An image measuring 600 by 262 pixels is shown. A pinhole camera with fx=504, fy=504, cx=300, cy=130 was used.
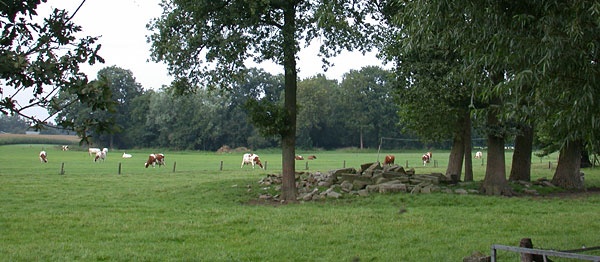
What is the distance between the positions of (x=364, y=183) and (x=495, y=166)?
531 cm

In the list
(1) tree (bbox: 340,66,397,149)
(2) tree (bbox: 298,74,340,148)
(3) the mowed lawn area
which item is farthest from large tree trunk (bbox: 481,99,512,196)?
(1) tree (bbox: 340,66,397,149)

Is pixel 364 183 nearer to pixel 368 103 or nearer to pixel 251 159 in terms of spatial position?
pixel 251 159

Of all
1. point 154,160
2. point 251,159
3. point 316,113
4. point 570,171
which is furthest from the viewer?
point 316,113

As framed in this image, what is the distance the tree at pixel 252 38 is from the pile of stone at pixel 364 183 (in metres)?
1.94

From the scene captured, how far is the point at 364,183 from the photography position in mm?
20859

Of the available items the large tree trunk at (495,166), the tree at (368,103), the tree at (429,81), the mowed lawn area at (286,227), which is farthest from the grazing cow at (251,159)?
the tree at (368,103)

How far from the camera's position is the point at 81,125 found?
3973 millimetres

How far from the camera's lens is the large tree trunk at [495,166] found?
20031mm

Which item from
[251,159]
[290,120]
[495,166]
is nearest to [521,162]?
[495,166]

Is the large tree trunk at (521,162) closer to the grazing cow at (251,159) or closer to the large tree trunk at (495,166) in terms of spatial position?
the large tree trunk at (495,166)

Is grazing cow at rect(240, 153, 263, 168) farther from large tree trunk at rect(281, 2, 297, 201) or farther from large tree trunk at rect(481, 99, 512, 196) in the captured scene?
large tree trunk at rect(481, 99, 512, 196)

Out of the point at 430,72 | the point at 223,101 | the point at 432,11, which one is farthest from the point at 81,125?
the point at 223,101

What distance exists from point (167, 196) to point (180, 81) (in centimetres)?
492

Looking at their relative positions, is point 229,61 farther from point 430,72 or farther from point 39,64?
point 39,64
